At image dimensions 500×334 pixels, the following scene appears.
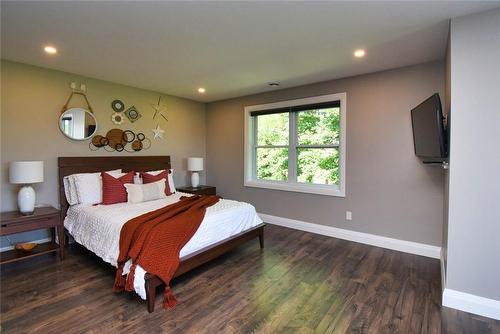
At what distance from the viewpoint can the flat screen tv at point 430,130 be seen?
7.50ft

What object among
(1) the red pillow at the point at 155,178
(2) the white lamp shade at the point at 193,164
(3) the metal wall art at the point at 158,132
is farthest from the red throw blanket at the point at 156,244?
(3) the metal wall art at the point at 158,132

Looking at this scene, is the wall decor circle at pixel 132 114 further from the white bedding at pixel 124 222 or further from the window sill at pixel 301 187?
the window sill at pixel 301 187

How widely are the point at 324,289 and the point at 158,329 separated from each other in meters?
1.51

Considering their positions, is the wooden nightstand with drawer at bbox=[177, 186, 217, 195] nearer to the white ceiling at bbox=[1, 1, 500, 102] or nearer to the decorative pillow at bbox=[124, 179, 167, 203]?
the decorative pillow at bbox=[124, 179, 167, 203]

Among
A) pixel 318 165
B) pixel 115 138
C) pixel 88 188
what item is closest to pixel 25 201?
pixel 88 188

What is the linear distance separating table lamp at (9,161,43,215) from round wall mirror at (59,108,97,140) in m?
0.77

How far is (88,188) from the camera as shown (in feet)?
11.4

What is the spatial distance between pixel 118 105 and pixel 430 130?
4236 millimetres

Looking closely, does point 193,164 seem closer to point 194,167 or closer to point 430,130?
point 194,167

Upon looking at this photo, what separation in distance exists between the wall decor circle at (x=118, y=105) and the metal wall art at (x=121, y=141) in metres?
0.33

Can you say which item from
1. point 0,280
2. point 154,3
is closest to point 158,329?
point 0,280

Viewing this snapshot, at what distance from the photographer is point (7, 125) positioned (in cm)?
315

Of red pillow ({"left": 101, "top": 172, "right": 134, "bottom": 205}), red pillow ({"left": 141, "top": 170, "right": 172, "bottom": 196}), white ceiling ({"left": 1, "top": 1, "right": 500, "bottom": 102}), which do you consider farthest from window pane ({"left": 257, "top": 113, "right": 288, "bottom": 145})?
red pillow ({"left": 101, "top": 172, "right": 134, "bottom": 205})

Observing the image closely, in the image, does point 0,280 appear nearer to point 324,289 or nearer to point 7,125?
point 7,125
